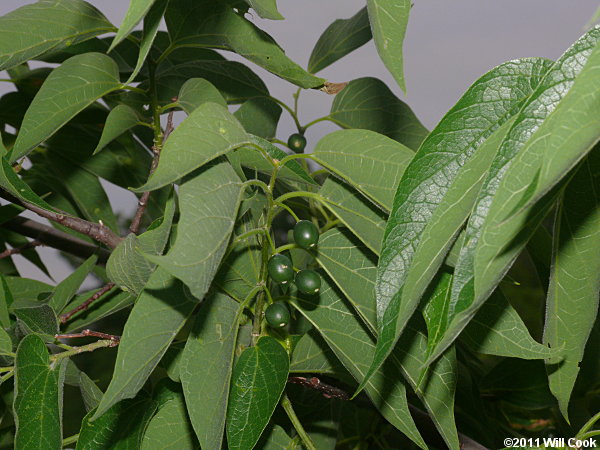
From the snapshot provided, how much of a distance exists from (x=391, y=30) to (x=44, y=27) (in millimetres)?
354

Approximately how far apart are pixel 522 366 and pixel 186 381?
440 mm

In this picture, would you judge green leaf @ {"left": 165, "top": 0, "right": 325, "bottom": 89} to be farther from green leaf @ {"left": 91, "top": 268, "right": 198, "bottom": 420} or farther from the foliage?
green leaf @ {"left": 91, "top": 268, "right": 198, "bottom": 420}

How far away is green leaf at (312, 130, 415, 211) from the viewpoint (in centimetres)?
38

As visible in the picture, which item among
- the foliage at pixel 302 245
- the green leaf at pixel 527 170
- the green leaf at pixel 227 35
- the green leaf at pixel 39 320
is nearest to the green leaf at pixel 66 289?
the foliage at pixel 302 245

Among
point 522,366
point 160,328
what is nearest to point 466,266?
point 160,328

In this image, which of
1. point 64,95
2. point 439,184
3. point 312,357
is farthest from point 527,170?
point 64,95

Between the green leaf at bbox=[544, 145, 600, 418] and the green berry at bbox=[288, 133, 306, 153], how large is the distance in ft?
1.12

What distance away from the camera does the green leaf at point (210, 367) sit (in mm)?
365

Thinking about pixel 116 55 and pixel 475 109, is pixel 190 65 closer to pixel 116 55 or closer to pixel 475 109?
pixel 116 55

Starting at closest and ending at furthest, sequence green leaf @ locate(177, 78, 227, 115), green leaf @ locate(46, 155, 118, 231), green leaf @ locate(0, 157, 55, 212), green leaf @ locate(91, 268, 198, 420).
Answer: green leaf @ locate(91, 268, 198, 420) → green leaf @ locate(0, 157, 55, 212) → green leaf @ locate(177, 78, 227, 115) → green leaf @ locate(46, 155, 118, 231)

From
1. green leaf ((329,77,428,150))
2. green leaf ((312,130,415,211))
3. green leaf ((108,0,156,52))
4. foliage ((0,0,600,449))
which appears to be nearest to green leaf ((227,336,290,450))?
foliage ((0,0,600,449))

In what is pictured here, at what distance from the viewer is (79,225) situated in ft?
1.73

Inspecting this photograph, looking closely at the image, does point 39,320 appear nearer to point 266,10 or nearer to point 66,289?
point 66,289

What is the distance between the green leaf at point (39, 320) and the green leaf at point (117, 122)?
0.13 metres
